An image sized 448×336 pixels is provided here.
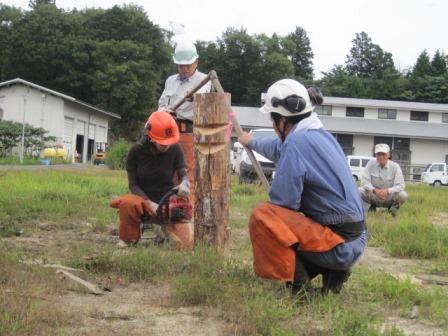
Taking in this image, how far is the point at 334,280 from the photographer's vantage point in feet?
13.4

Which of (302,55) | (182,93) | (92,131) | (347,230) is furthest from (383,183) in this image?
(302,55)

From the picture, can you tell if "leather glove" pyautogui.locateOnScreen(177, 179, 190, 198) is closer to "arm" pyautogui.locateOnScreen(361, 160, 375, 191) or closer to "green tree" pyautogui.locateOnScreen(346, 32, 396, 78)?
"arm" pyautogui.locateOnScreen(361, 160, 375, 191)

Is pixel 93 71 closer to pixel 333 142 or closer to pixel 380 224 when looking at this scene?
pixel 380 224

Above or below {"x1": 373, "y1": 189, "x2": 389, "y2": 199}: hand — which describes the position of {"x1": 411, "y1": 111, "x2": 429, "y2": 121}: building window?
above

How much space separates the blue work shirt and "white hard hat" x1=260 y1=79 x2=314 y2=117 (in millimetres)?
154

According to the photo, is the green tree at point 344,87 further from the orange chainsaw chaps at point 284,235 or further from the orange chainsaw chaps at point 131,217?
the orange chainsaw chaps at point 284,235

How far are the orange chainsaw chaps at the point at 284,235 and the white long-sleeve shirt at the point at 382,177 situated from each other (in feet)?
19.8

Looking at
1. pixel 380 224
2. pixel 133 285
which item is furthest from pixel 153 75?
pixel 133 285

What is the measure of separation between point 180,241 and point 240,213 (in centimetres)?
351

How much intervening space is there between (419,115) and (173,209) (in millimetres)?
46829

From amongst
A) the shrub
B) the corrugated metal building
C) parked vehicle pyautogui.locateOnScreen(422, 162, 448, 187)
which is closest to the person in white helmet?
the shrub

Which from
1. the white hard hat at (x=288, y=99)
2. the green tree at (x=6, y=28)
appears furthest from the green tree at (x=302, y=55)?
the white hard hat at (x=288, y=99)

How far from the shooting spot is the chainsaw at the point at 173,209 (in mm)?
5770

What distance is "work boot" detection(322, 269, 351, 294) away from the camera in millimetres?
4020
